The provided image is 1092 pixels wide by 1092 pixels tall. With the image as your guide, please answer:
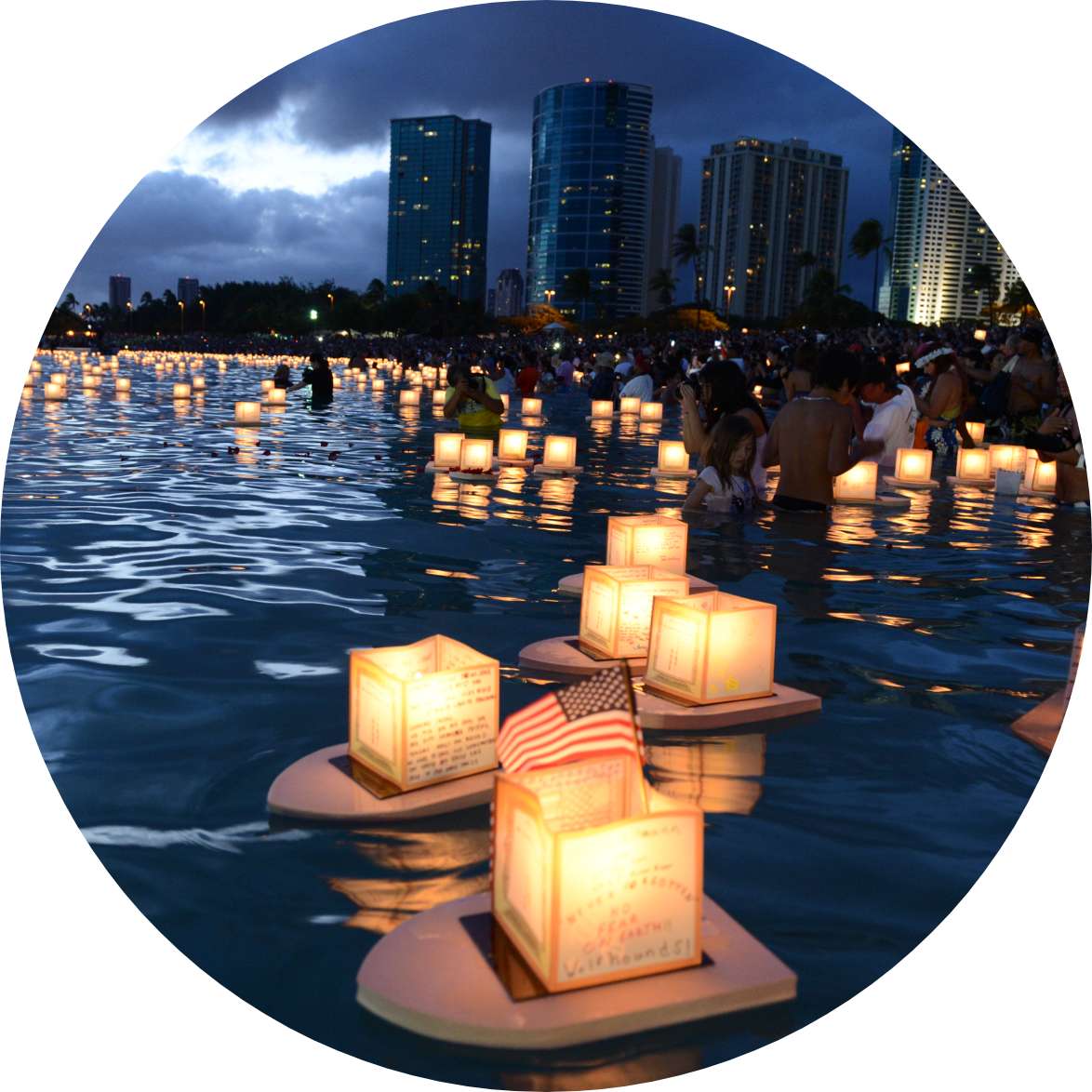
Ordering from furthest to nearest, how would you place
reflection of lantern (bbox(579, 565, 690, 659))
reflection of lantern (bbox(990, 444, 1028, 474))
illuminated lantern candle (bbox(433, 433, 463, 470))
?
1. reflection of lantern (bbox(990, 444, 1028, 474))
2. illuminated lantern candle (bbox(433, 433, 463, 470))
3. reflection of lantern (bbox(579, 565, 690, 659))

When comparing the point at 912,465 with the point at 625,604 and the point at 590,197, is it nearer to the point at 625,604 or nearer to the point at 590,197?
the point at 625,604

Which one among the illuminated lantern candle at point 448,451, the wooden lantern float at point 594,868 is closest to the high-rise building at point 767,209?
the illuminated lantern candle at point 448,451

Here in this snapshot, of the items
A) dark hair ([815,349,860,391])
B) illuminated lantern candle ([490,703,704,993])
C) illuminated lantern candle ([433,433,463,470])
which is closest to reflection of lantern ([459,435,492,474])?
illuminated lantern candle ([433,433,463,470])

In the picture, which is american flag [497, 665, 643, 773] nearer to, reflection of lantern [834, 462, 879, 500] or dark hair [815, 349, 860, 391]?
dark hair [815, 349, 860, 391]

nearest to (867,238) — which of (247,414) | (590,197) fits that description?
(590,197)

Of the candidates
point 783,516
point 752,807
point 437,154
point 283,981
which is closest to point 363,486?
point 783,516

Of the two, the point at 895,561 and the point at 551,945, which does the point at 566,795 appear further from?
the point at 895,561
